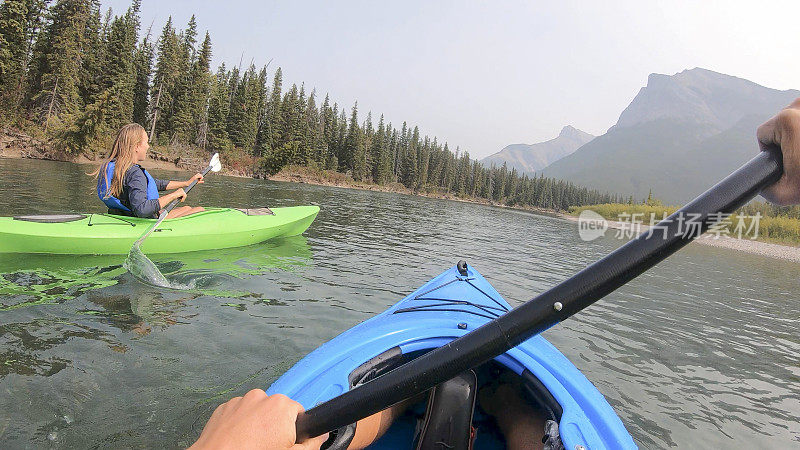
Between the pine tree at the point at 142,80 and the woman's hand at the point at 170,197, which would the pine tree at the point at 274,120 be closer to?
the pine tree at the point at 142,80

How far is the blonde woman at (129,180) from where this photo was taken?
21.4ft

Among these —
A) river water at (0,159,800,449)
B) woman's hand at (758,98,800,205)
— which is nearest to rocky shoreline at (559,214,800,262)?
river water at (0,159,800,449)

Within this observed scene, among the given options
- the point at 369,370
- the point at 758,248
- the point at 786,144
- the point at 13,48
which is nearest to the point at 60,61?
the point at 13,48

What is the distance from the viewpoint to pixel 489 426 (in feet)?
9.75

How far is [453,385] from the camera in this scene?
8.13 ft

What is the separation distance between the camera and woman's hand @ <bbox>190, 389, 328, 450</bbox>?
1024 millimetres

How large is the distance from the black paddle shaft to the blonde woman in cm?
650

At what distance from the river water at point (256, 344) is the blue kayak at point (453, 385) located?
1403mm

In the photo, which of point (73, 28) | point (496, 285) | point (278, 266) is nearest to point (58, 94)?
point (73, 28)

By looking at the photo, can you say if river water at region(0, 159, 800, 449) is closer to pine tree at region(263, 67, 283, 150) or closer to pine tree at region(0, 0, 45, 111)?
pine tree at region(0, 0, 45, 111)

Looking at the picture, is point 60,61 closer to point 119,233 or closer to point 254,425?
point 119,233

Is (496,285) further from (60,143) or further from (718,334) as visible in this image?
(60,143)

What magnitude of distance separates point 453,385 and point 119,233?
6539mm

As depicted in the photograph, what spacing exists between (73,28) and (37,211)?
3702cm
